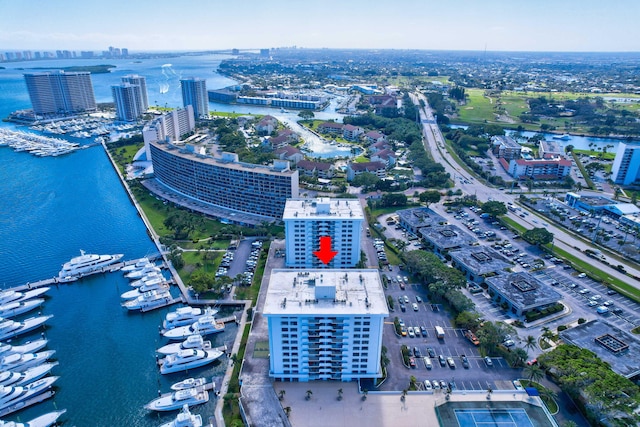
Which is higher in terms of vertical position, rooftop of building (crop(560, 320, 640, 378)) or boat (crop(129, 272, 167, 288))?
rooftop of building (crop(560, 320, 640, 378))

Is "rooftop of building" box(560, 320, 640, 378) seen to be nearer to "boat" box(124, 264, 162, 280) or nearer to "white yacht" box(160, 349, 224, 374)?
"white yacht" box(160, 349, 224, 374)

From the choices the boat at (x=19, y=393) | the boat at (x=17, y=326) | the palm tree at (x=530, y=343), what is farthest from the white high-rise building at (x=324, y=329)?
the boat at (x=17, y=326)

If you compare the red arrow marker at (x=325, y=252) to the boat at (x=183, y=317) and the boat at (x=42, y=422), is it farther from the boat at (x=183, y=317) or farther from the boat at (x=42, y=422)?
the boat at (x=42, y=422)

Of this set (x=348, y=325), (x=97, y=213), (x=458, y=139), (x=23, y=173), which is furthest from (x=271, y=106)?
(x=348, y=325)

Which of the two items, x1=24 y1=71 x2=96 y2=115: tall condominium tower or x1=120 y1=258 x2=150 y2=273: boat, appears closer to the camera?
x1=120 y1=258 x2=150 y2=273: boat

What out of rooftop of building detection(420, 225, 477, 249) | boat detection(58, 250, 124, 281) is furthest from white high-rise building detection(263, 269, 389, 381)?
boat detection(58, 250, 124, 281)

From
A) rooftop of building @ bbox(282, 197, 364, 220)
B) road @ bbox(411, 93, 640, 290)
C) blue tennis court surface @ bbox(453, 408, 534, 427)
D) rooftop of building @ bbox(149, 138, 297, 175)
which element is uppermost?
rooftop of building @ bbox(149, 138, 297, 175)

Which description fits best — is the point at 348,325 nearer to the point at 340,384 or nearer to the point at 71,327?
the point at 340,384

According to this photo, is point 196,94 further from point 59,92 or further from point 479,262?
point 479,262
